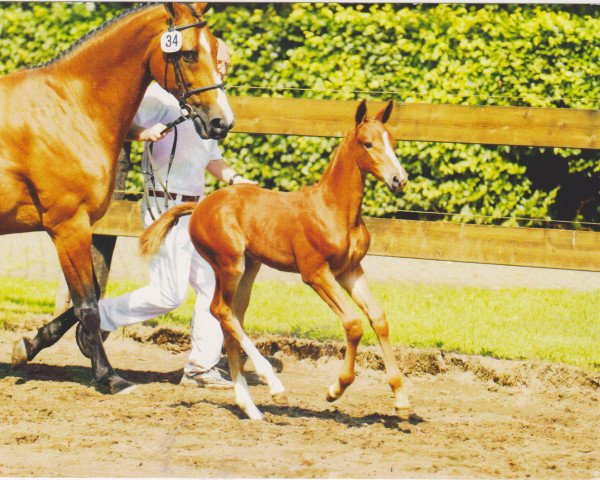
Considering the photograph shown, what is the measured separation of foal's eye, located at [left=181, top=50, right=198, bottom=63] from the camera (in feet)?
17.5

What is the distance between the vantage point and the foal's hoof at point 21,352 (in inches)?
239

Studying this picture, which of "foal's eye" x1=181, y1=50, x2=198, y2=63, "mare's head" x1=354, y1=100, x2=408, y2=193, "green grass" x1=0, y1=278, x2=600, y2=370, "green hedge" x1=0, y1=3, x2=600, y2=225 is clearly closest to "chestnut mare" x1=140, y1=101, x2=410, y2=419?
"mare's head" x1=354, y1=100, x2=408, y2=193

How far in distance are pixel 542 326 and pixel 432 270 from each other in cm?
199

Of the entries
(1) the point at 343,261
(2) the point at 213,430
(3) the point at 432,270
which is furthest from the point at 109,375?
(3) the point at 432,270

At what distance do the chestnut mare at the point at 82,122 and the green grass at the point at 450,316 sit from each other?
1782mm

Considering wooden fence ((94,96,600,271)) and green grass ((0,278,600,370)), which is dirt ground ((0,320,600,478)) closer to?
green grass ((0,278,600,370))

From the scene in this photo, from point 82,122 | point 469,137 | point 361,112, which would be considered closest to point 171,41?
point 82,122

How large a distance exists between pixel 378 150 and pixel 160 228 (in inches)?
53.8

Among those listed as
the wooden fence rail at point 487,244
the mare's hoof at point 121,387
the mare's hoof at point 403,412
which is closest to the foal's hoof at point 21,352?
the mare's hoof at point 121,387

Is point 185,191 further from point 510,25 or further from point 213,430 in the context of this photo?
point 510,25

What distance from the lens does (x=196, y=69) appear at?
210 inches

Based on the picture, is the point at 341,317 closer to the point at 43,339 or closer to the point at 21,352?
the point at 43,339

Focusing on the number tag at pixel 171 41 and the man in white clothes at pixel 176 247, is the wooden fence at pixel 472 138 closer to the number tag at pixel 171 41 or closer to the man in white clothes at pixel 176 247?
the man in white clothes at pixel 176 247

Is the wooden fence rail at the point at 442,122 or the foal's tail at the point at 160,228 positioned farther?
the wooden fence rail at the point at 442,122
